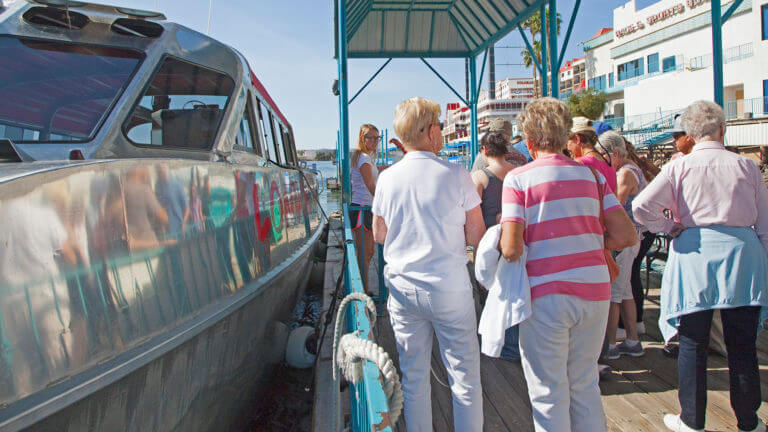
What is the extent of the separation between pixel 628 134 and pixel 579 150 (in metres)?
39.4

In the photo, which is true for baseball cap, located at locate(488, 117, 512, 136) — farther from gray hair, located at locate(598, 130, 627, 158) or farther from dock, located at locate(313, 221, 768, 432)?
dock, located at locate(313, 221, 768, 432)

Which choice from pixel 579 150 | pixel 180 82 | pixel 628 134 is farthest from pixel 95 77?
Answer: pixel 628 134

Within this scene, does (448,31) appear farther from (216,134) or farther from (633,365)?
(633,365)

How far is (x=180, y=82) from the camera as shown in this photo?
3.52 m

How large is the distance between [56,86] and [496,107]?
109 m

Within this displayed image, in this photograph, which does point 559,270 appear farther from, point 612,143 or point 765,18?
point 765,18

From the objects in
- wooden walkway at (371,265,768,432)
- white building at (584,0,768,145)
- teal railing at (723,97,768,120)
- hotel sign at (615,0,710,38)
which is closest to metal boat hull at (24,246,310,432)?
wooden walkway at (371,265,768,432)

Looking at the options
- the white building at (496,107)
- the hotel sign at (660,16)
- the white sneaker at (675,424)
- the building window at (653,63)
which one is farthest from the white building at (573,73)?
the white sneaker at (675,424)

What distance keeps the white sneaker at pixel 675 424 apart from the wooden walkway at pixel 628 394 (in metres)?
0.05

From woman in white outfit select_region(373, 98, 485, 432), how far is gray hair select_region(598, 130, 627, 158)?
5.79ft

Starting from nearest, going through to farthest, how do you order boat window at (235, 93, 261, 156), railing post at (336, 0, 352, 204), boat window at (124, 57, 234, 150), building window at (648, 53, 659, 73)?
boat window at (124, 57, 234, 150)
boat window at (235, 93, 261, 156)
railing post at (336, 0, 352, 204)
building window at (648, 53, 659, 73)

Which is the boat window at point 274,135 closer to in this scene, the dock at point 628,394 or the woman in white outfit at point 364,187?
the woman in white outfit at point 364,187

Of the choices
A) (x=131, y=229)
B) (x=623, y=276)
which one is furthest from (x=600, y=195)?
(x=131, y=229)

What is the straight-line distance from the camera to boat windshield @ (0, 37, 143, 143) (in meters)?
3.00
